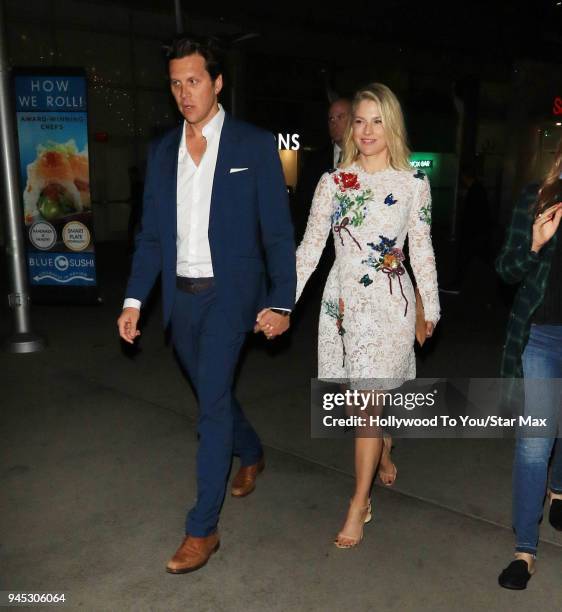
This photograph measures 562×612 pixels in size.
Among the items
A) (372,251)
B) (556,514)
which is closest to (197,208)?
(372,251)

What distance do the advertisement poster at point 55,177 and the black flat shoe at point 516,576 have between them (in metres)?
6.49

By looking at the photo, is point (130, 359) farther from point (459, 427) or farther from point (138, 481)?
point (459, 427)

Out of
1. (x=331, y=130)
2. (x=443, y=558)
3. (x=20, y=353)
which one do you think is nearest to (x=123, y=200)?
(x=20, y=353)

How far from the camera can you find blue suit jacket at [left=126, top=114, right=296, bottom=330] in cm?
299

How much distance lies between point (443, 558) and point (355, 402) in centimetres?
76

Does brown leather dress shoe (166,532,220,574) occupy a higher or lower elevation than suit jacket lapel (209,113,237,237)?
lower

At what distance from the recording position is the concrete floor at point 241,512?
2893mm

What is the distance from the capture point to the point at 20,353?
6652 mm

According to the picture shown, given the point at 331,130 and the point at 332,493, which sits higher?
the point at 331,130

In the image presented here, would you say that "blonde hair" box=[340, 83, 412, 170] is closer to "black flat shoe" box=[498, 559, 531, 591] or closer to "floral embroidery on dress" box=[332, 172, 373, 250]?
"floral embroidery on dress" box=[332, 172, 373, 250]

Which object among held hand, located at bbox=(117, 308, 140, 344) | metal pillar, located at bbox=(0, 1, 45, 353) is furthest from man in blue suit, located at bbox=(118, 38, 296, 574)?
metal pillar, located at bbox=(0, 1, 45, 353)

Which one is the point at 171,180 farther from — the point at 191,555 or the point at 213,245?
the point at 191,555

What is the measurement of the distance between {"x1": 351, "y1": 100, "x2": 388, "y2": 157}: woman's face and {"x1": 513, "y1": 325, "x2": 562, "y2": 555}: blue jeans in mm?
1008
